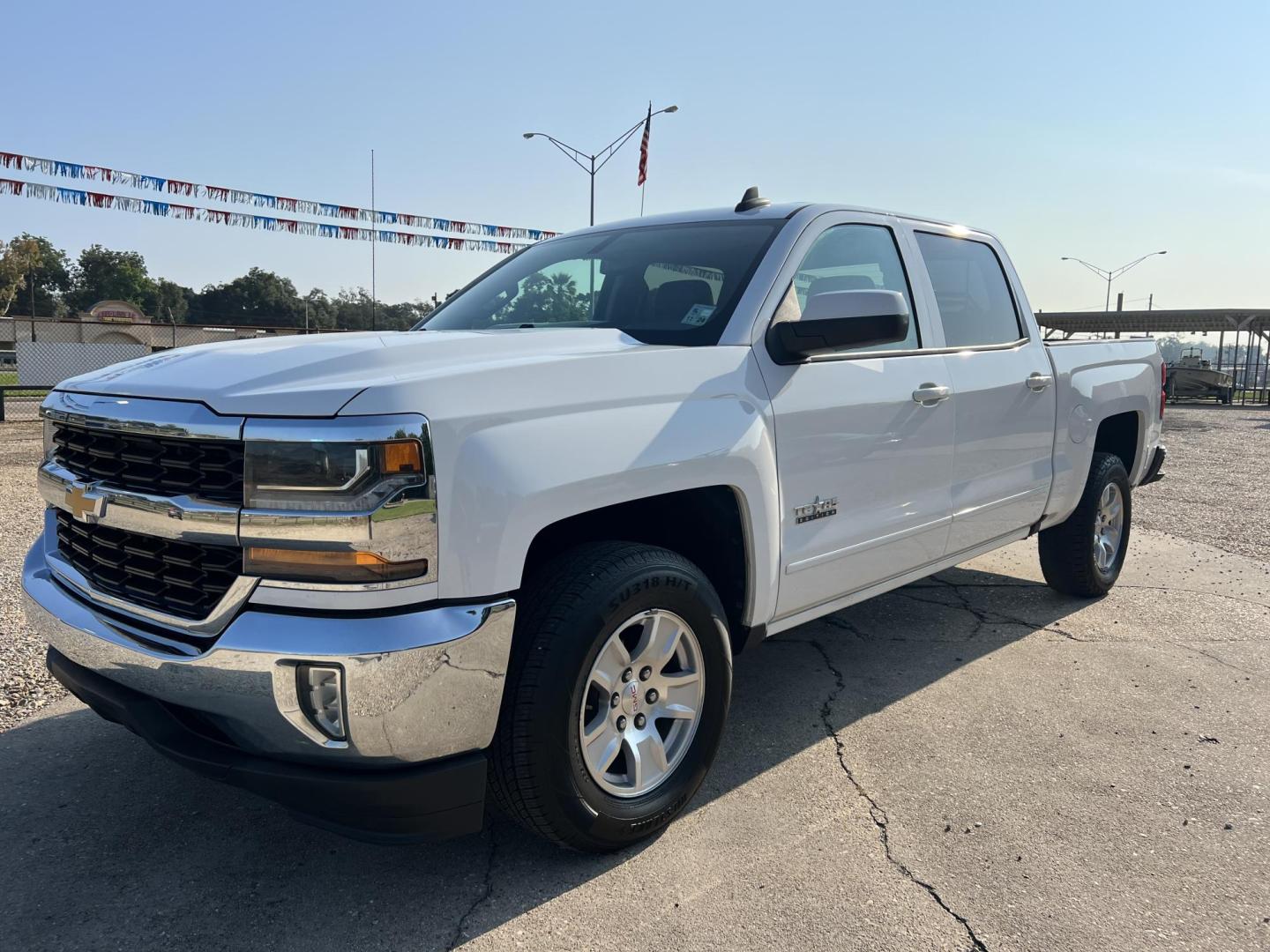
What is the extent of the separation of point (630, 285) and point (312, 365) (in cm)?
149

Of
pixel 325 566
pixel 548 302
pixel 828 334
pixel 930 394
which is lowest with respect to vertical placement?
pixel 325 566

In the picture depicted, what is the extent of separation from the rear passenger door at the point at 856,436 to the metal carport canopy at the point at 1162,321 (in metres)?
41.7

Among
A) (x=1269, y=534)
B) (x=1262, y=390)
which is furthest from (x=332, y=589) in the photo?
(x=1262, y=390)

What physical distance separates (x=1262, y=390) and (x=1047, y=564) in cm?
3951

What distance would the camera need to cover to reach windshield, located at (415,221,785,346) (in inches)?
125

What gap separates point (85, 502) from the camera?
2.46 meters

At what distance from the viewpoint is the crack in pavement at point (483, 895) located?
2.28m

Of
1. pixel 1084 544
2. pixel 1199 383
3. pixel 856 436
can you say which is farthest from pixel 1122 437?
pixel 1199 383

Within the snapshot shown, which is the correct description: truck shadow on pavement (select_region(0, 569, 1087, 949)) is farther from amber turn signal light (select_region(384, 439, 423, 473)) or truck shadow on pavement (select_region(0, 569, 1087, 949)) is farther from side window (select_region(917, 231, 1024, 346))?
side window (select_region(917, 231, 1024, 346))

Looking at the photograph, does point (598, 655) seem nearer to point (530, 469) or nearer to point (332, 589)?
point (530, 469)

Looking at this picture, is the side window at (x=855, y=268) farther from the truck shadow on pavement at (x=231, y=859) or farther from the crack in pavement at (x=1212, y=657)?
the crack in pavement at (x=1212, y=657)

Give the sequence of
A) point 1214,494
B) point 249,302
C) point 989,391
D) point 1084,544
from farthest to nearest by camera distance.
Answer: point 249,302, point 1214,494, point 1084,544, point 989,391

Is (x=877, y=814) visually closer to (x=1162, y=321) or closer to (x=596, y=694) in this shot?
(x=596, y=694)

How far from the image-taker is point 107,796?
117 inches
